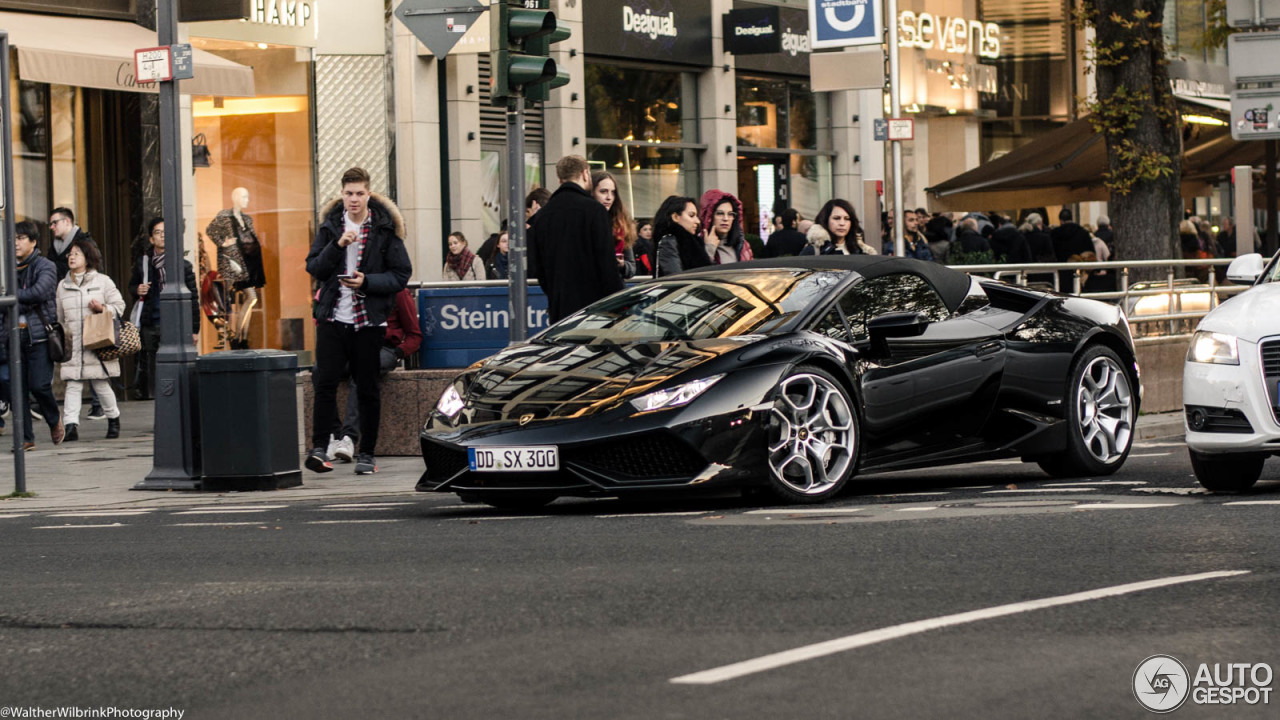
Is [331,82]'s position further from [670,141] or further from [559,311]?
[559,311]

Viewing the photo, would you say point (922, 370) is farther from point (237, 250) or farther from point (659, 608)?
point (237, 250)

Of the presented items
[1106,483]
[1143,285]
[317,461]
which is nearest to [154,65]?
[317,461]

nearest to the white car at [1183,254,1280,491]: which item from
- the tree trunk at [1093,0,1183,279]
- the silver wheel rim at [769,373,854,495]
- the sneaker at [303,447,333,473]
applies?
the silver wheel rim at [769,373,854,495]

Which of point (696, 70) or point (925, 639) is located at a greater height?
A: point (696, 70)

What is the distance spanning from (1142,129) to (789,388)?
13.5 m

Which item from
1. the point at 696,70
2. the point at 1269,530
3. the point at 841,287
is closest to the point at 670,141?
the point at 696,70

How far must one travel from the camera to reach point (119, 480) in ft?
44.5

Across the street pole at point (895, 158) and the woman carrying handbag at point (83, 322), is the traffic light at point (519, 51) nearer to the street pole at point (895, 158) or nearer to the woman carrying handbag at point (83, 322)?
the street pole at point (895, 158)

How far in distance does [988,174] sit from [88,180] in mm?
10623

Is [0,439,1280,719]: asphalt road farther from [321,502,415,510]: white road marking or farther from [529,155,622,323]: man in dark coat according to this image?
[529,155,622,323]: man in dark coat

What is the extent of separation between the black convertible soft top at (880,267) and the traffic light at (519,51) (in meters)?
2.52

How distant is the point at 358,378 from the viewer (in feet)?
43.7

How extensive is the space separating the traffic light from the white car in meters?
4.94

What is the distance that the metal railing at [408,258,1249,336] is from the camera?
16047 millimetres
